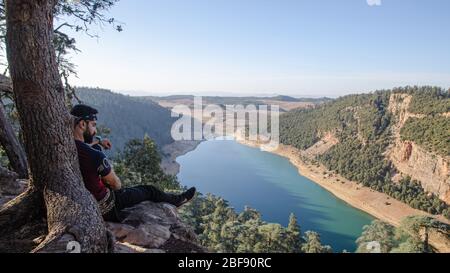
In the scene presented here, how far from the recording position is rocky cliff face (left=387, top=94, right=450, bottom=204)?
63.6m

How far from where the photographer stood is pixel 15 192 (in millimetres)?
5273

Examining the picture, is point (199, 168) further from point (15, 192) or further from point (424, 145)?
point (15, 192)

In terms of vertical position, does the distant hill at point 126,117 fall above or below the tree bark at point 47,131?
below

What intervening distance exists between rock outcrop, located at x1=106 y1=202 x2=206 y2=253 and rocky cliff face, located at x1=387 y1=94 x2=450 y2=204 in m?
68.8

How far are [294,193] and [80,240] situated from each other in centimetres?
6372

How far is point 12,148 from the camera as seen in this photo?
21.9 feet

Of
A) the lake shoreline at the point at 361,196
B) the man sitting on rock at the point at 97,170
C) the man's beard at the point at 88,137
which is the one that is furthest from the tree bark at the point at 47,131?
the lake shoreline at the point at 361,196

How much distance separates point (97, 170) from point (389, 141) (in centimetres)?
9150

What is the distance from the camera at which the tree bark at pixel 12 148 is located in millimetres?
6605

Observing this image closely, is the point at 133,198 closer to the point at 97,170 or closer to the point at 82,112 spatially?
the point at 97,170

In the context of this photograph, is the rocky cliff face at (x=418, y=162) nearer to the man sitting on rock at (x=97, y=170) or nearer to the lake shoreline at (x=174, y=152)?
the lake shoreline at (x=174, y=152)

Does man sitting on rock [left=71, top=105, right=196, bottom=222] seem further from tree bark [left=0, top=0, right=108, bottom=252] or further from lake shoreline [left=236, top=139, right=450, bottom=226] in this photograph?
lake shoreline [left=236, top=139, right=450, bottom=226]

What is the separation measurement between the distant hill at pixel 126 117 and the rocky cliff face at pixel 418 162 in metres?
59.5

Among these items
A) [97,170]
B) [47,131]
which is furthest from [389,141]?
[47,131]
